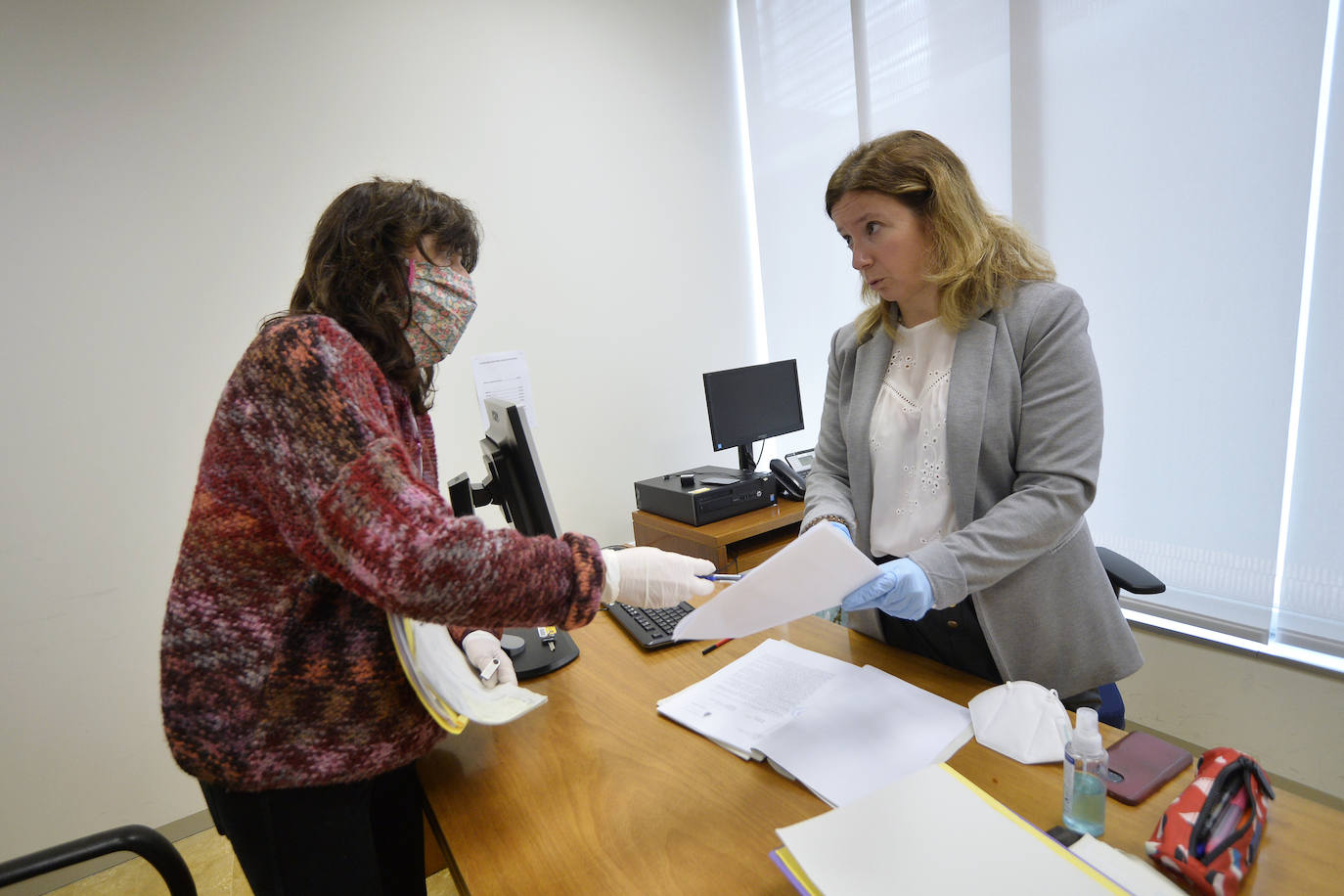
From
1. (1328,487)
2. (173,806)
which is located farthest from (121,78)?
(1328,487)

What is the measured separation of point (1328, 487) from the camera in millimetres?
1633

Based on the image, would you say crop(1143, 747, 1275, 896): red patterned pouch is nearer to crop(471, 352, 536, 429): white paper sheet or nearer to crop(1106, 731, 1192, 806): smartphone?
crop(1106, 731, 1192, 806): smartphone

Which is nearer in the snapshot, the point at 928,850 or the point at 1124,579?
the point at 928,850

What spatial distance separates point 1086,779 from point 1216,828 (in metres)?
0.11

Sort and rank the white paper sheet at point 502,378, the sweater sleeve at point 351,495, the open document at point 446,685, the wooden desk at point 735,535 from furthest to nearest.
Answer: the white paper sheet at point 502,378
the wooden desk at point 735,535
the open document at point 446,685
the sweater sleeve at point 351,495

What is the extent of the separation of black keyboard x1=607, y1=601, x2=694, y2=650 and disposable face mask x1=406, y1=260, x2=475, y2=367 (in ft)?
2.11

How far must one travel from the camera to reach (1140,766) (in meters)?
0.78

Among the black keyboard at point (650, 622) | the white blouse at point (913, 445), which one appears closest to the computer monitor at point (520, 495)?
the black keyboard at point (650, 622)

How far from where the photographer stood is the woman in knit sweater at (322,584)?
2.28ft

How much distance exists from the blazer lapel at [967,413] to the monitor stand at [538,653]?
80cm

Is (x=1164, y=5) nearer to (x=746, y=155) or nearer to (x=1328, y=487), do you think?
(x=1328, y=487)

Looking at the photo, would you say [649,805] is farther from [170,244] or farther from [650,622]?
[170,244]

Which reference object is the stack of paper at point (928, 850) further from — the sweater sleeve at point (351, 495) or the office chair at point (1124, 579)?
the office chair at point (1124, 579)

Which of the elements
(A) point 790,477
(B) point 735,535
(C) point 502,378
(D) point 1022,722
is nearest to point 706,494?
(B) point 735,535
